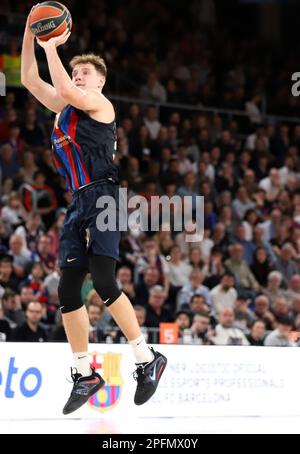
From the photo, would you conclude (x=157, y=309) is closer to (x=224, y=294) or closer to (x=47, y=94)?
(x=224, y=294)

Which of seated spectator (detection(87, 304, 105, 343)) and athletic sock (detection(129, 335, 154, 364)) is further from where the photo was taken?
seated spectator (detection(87, 304, 105, 343))

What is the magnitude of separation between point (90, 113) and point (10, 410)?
3.68 m

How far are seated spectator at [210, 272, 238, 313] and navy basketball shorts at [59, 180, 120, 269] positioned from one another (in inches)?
292

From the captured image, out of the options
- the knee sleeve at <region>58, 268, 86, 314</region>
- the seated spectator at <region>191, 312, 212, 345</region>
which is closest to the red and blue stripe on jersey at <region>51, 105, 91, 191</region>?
the knee sleeve at <region>58, 268, 86, 314</region>

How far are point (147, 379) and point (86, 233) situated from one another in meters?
1.33

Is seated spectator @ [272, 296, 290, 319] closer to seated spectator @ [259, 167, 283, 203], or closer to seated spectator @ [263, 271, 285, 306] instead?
seated spectator @ [263, 271, 285, 306]

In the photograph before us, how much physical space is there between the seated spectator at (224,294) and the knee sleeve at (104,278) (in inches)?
293

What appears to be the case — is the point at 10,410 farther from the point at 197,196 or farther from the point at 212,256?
the point at 197,196

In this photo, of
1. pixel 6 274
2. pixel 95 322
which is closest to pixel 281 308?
pixel 95 322

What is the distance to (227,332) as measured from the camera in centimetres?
1375

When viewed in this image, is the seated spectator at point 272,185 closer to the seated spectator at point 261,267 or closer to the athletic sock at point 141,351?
the seated spectator at point 261,267

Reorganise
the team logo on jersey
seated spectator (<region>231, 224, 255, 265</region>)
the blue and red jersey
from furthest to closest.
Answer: seated spectator (<region>231, 224, 255, 265</region>)
the team logo on jersey
the blue and red jersey

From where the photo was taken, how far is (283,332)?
45.0ft

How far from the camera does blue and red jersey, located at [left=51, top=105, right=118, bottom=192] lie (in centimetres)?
793
